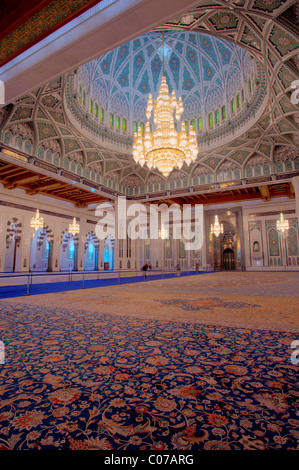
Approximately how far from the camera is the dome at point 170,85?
10.6 metres

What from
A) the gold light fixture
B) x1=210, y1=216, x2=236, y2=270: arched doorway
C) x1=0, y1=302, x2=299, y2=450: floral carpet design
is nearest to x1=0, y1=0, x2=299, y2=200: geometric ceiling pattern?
the gold light fixture

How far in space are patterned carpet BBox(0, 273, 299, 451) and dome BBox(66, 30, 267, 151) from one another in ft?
33.3

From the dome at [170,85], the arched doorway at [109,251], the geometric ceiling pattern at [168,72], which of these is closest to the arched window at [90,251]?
the arched doorway at [109,251]

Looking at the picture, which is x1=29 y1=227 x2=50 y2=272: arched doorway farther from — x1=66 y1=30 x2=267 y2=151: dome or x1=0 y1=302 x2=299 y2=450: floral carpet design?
x1=0 y1=302 x2=299 y2=450: floral carpet design

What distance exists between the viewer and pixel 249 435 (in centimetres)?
86

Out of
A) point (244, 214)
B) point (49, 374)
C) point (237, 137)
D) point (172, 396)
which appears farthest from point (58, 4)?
point (244, 214)

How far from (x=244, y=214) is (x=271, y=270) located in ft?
12.4

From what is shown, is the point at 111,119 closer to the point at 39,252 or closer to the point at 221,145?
the point at 221,145

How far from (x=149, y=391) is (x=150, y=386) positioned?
5 centimetres

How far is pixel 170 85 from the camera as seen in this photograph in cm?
1350

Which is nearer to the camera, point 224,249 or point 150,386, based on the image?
point 150,386

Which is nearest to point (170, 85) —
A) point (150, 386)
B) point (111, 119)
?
point (111, 119)

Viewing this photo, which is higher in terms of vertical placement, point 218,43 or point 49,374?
point 218,43
